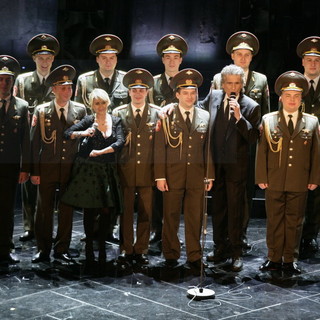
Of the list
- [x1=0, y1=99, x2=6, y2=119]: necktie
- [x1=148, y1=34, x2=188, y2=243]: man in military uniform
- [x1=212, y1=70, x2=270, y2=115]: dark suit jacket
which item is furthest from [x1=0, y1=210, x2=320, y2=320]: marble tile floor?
[x1=212, y1=70, x2=270, y2=115]: dark suit jacket

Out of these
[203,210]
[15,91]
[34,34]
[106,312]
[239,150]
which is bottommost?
[106,312]

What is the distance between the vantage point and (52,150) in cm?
616

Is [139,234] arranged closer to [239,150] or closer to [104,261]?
[104,261]

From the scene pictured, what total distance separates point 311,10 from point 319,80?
1.44 metres

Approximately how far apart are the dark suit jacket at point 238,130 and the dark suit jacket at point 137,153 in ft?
1.58

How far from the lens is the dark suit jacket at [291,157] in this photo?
19.6ft

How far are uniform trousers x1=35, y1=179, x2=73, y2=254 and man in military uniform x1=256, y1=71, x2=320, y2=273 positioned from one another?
59.0 inches

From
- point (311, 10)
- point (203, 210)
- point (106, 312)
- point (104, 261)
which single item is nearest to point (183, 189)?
point (203, 210)

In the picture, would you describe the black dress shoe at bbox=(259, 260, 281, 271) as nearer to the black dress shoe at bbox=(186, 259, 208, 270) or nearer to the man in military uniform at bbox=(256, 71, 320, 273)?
the man in military uniform at bbox=(256, 71, 320, 273)

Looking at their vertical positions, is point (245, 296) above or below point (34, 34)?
below

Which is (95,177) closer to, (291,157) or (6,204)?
(6,204)

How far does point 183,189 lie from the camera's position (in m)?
6.11

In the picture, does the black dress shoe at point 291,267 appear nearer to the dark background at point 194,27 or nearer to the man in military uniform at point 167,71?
the man in military uniform at point 167,71

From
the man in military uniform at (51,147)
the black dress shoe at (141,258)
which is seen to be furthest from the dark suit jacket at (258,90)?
the black dress shoe at (141,258)
